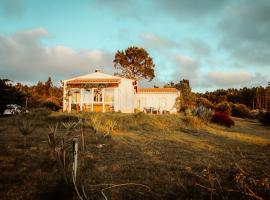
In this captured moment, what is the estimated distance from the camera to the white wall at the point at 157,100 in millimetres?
32531

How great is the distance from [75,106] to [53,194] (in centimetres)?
2300

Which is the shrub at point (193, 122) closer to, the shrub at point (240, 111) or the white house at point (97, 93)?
the white house at point (97, 93)

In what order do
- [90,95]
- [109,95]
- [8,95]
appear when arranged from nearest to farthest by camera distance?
[8,95] < [90,95] < [109,95]

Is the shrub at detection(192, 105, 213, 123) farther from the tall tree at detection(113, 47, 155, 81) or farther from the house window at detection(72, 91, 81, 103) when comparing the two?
the tall tree at detection(113, 47, 155, 81)

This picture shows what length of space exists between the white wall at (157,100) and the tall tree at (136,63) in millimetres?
11915

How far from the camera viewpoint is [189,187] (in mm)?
4445

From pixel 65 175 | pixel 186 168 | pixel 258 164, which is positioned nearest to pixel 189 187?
pixel 186 168

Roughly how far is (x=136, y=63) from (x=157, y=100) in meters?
14.3

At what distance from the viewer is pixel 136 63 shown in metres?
45.3

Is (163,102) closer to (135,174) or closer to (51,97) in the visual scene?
(51,97)

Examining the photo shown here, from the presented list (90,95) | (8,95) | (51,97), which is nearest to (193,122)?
(90,95)

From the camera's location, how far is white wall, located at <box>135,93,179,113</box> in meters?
32.5

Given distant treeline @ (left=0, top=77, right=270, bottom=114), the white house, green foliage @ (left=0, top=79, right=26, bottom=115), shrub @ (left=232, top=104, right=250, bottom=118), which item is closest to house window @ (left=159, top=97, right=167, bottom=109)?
distant treeline @ (left=0, top=77, right=270, bottom=114)

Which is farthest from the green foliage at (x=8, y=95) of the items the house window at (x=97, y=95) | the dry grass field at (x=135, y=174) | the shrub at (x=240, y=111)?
the shrub at (x=240, y=111)
